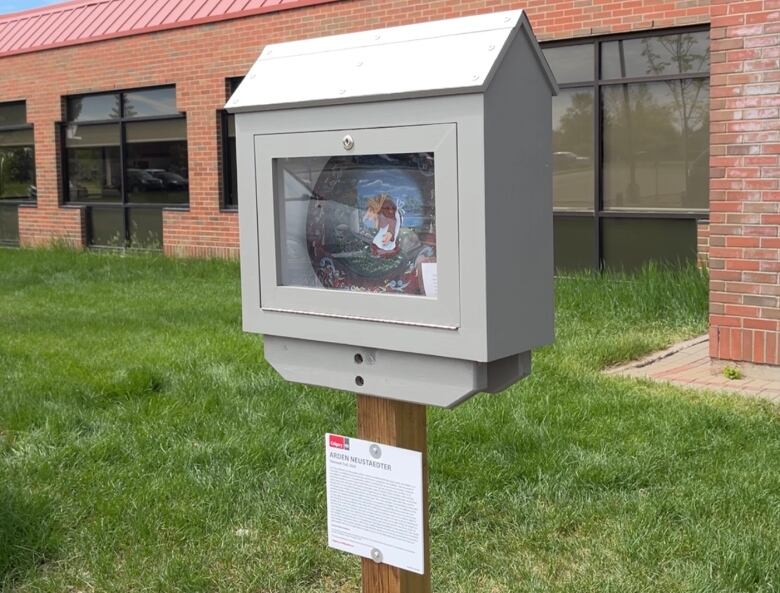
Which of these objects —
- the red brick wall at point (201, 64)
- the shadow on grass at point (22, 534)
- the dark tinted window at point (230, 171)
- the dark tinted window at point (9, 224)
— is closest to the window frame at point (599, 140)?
the red brick wall at point (201, 64)

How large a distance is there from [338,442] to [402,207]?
61cm

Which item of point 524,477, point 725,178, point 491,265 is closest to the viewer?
point 491,265

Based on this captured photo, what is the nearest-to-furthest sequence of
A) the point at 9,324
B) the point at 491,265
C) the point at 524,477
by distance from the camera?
1. the point at 491,265
2. the point at 524,477
3. the point at 9,324

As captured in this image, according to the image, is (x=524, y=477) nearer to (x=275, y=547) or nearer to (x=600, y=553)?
(x=600, y=553)

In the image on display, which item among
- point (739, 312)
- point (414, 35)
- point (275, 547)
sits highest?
point (414, 35)

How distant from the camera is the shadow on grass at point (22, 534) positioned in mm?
3820

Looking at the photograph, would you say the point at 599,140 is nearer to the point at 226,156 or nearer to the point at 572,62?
the point at 572,62

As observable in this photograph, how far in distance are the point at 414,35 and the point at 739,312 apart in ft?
15.7

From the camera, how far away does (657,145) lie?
10.7 metres

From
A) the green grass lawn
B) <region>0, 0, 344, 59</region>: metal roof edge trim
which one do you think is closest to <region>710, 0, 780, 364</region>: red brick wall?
the green grass lawn

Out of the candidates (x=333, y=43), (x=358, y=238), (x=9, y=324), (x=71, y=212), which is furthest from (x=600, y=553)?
(x=71, y=212)

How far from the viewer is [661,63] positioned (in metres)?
10.5

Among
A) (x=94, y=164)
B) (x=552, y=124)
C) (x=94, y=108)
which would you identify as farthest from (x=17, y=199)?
(x=552, y=124)

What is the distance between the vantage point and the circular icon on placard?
2.38 metres
